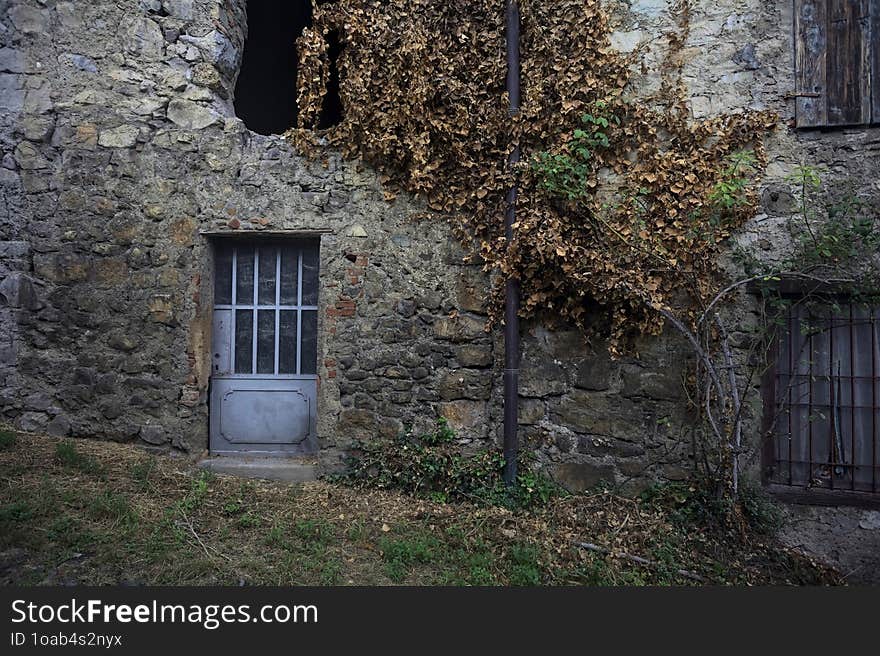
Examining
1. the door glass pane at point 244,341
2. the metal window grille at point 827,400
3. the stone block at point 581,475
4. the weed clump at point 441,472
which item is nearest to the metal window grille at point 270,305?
the door glass pane at point 244,341

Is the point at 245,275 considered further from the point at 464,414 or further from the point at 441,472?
the point at 441,472

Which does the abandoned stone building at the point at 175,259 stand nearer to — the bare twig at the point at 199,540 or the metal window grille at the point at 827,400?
the bare twig at the point at 199,540

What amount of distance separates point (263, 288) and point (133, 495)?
6.04ft

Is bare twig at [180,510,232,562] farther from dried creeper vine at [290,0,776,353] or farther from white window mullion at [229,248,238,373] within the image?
dried creeper vine at [290,0,776,353]

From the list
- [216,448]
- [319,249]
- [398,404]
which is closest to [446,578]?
[398,404]

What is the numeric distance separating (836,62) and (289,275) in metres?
4.51

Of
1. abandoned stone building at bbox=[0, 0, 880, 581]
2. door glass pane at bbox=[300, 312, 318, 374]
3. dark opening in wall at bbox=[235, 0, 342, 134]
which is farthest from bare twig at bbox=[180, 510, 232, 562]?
dark opening in wall at bbox=[235, 0, 342, 134]

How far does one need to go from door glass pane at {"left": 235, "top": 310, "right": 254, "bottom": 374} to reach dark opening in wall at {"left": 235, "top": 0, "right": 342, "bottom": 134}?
121 inches

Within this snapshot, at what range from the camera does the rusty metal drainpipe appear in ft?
13.4

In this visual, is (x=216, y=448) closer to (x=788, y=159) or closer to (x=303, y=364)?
(x=303, y=364)

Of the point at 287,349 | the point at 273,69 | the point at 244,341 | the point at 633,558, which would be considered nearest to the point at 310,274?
the point at 287,349

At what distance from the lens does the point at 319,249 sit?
4.38 m

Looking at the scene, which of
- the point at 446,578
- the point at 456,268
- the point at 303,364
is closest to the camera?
the point at 446,578

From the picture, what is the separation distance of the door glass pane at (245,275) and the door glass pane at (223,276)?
76mm
